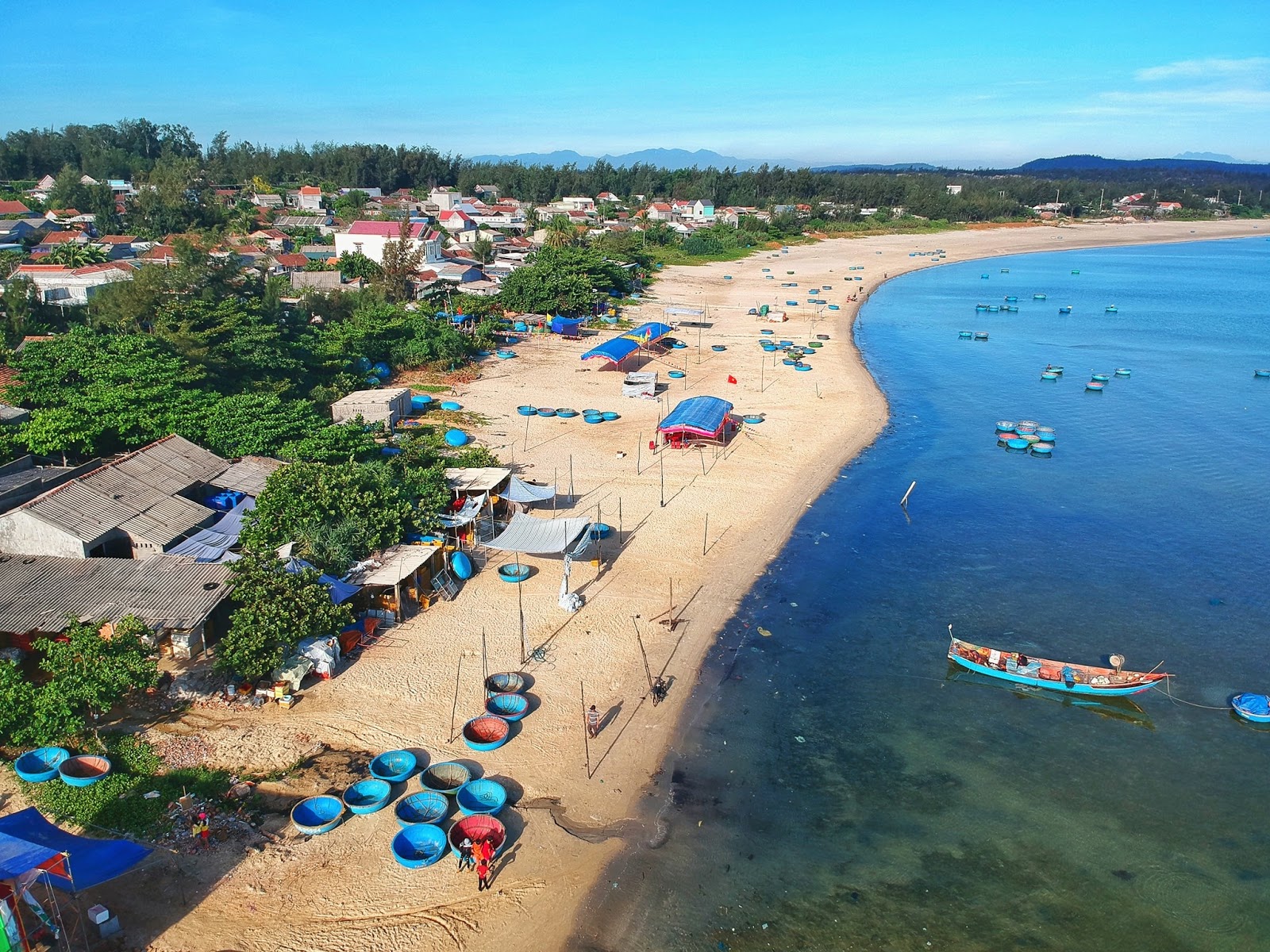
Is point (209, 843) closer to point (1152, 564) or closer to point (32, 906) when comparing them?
point (32, 906)

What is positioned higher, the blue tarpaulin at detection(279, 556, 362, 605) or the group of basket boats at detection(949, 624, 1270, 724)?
the blue tarpaulin at detection(279, 556, 362, 605)

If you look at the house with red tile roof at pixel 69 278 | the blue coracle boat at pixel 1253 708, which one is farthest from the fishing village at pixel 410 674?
the house with red tile roof at pixel 69 278

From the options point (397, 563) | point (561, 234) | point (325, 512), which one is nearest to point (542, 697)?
point (397, 563)

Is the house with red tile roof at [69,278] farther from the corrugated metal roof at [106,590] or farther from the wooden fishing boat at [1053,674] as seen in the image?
the wooden fishing boat at [1053,674]

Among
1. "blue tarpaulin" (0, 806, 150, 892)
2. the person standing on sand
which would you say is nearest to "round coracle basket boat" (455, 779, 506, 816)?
the person standing on sand

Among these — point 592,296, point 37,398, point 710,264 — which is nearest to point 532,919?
point 37,398

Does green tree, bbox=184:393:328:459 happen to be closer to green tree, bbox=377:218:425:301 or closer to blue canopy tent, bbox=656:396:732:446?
blue canopy tent, bbox=656:396:732:446
